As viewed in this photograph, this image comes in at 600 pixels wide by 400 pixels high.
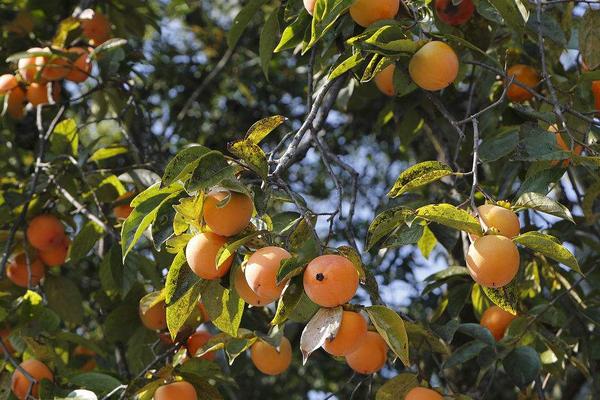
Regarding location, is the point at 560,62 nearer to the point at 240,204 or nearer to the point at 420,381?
the point at 420,381

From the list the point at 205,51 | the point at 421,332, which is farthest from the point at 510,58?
the point at 205,51

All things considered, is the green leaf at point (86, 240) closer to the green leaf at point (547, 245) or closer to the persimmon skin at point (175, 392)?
the persimmon skin at point (175, 392)

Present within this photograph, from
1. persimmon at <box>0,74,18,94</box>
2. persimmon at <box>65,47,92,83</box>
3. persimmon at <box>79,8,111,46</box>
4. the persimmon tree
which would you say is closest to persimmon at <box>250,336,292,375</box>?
the persimmon tree

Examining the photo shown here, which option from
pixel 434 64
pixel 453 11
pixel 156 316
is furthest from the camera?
pixel 156 316

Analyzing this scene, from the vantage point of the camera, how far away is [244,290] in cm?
129

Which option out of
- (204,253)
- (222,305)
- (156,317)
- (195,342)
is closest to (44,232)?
(156,317)

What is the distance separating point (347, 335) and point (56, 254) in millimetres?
1180

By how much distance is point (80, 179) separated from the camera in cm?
223

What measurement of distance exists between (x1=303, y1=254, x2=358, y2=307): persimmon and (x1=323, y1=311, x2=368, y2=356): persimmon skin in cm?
5

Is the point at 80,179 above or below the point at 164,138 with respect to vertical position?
above

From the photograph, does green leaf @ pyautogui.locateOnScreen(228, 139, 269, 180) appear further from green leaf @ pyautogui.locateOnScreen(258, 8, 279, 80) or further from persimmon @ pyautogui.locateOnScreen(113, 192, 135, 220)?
persimmon @ pyautogui.locateOnScreen(113, 192, 135, 220)

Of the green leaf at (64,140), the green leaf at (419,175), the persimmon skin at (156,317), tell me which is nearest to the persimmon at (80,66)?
the green leaf at (64,140)

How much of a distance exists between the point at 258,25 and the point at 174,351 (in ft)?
7.19

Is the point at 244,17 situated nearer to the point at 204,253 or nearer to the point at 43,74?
the point at 43,74
